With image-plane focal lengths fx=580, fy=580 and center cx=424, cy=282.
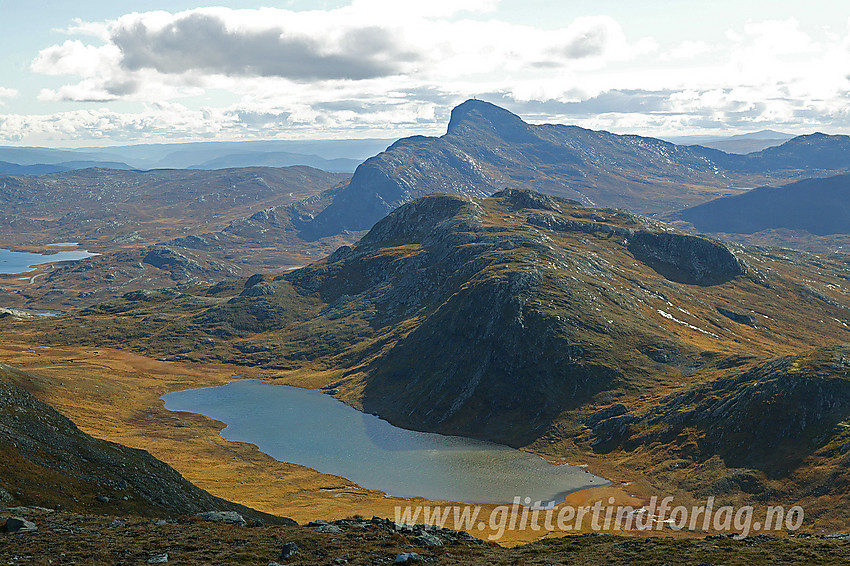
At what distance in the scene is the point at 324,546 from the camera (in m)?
55.5

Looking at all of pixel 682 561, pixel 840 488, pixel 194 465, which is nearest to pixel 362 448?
pixel 194 465

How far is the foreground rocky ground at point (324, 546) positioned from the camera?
48.0m

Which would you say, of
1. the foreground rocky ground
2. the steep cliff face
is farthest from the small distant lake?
the foreground rocky ground

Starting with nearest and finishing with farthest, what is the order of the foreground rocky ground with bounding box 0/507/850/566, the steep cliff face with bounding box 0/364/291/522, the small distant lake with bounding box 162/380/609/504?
the foreground rocky ground with bounding box 0/507/850/566, the steep cliff face with bounding box 0/364/291/522, the small distant lake with bounding box 162/380/609/504

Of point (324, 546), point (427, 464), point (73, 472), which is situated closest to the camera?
point (324, 546)

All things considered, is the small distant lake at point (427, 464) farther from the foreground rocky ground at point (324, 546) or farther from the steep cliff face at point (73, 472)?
the foreground rocky ground at point (324, 546)

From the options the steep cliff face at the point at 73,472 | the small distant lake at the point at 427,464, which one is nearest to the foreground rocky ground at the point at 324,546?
the steep cliff face at the point at 73,472

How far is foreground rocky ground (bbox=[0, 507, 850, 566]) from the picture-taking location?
4800 centimetres

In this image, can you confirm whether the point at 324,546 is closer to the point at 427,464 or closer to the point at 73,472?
the point at 73,472

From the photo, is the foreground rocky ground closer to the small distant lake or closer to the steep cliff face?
the steep cliff face

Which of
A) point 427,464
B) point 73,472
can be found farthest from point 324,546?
point 427,464

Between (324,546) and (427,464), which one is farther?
(427,464)

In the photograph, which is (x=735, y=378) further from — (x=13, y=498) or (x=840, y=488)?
(x=13, y=498)

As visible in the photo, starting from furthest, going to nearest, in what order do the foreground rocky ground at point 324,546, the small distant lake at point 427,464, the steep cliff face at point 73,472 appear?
the small distant lake at point 427,464, the steep cliff face at point 73,472, the foreground rocky ground at point 324,546
